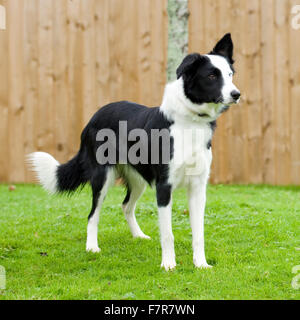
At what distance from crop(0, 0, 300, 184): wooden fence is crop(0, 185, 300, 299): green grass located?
0.91m

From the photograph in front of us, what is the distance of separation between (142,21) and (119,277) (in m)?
4.25

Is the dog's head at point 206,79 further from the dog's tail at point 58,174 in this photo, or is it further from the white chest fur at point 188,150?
the dog's tail at point 58,174

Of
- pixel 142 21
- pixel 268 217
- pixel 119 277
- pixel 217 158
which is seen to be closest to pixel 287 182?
pixel 217 158

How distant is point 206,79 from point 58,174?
5.79 feet

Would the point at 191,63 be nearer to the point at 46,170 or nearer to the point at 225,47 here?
the point at 225,47

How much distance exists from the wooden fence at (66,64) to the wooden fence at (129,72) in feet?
0.04

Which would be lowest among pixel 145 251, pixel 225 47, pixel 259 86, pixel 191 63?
pixel 145 251

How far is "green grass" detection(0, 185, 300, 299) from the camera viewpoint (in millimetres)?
3641

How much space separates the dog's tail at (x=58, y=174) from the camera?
16.5 feet

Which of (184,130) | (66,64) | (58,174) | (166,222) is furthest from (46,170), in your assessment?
(66,64)

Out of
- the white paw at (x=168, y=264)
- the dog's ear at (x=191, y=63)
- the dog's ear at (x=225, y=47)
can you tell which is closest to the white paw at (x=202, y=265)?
the white paw at (x=168, y=264)

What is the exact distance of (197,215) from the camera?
4184 millimetres

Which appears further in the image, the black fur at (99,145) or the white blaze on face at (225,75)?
the black fur at (99,145)

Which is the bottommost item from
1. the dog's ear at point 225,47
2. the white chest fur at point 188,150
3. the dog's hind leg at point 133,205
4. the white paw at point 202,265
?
the white paw at point 202,265
